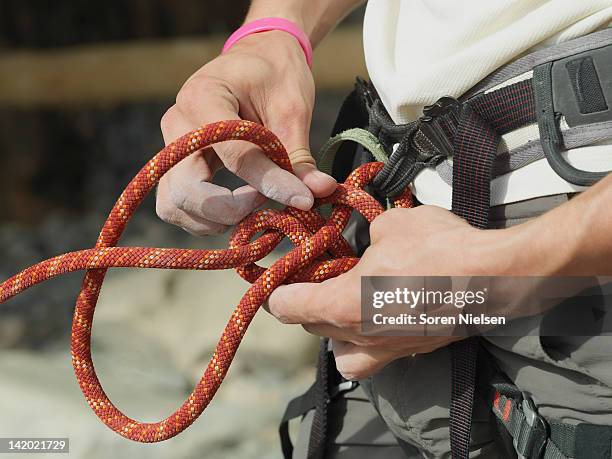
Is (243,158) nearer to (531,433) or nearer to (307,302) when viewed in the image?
(307,302)

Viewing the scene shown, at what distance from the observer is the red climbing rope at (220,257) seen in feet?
2.77

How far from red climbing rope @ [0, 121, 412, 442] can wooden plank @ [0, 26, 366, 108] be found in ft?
9.10

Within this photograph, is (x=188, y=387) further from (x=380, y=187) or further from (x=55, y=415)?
(x=380, y=187)

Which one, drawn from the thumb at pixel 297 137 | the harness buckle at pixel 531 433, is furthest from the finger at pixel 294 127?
the harness buckle at pixel 531 433

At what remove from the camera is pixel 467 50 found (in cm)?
81

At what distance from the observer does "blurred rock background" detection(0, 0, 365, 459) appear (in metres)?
1.86

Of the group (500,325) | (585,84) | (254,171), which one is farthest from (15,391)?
(585,84)

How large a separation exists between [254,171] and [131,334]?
5.17 feet

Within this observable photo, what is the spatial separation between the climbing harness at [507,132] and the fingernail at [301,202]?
0.10 m

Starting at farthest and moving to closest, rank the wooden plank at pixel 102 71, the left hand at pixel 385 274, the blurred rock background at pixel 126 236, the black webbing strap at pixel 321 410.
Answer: the wooden plank at pixel 102 71 → the blurred rock background at pixel 126 236 → the black webbing strap at pixel 321 410 → the left hand at pixel 385 274

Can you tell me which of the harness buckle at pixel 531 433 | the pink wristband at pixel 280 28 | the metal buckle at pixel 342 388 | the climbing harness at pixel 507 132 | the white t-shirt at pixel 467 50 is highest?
the pink wristband at pixel 280 28

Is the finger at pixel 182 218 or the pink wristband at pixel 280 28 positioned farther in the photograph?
the pink wristband at pixel 280 28

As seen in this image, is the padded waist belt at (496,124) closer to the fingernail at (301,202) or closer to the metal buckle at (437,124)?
the metal buckle at (437,124)

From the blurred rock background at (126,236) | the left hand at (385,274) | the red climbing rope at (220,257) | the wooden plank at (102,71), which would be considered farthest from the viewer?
the wooden plank at (102,71)
